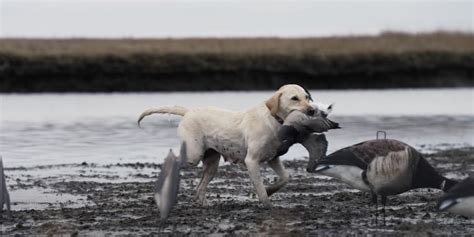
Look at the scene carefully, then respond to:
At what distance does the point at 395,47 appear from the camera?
3688 centimetres

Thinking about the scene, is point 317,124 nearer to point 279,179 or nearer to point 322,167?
point 322,167

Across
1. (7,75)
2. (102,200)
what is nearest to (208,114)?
(102,200)

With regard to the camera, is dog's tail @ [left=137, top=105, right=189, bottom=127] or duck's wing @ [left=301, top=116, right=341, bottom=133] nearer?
duck's wing @ [left=301, top=116, right=341, bottom=133]

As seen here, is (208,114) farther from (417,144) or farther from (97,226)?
(417,144)

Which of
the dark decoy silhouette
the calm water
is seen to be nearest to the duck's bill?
the dark decoy silhouette

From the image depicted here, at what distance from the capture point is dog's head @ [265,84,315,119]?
451 inches

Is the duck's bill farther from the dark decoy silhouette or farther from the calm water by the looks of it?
the calm water

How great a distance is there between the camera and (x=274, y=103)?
1157 centimetres

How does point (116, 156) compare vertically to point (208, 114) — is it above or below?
below

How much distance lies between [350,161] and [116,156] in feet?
24.3

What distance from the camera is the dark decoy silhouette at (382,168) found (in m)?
10.8

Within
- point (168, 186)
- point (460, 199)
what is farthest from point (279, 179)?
point (460, 199)

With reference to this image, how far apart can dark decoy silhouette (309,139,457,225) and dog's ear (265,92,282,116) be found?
812mm

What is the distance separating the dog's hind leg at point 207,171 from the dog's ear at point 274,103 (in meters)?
0.90
